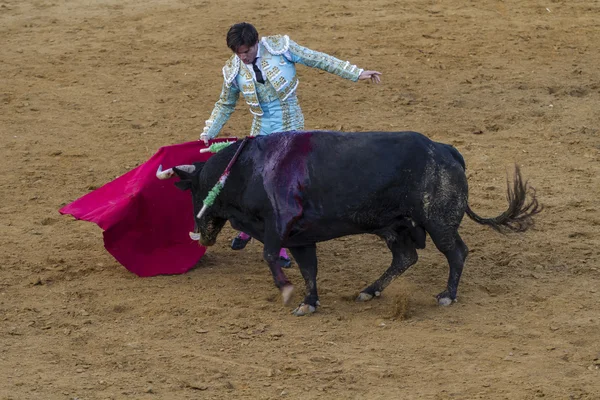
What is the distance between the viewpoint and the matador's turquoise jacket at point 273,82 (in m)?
7.56

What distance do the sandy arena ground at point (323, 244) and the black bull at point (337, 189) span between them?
0.57m

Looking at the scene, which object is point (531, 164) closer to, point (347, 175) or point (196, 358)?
point (347, 175)

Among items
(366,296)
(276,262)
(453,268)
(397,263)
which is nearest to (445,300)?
(453,268)

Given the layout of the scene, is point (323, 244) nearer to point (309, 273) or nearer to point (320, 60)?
point (309, 273)

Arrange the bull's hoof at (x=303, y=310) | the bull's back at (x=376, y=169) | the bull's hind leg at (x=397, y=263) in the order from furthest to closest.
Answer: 1. the bull's hind leg at (x=397, y=263)
2. the bull's hoof at (x=303, y=310)
3. the bull's back at (x=376, y=169)

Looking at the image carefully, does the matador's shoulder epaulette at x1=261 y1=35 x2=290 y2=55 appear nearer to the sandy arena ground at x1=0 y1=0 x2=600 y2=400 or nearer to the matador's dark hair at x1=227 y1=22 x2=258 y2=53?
the matador's dark hair at x1=227 y1=22 x2=258 y2=53

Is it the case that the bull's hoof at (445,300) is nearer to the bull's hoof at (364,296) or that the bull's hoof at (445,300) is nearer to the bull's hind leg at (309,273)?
the bull's hoof at (364,296)

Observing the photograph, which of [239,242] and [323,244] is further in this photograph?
[323,244]

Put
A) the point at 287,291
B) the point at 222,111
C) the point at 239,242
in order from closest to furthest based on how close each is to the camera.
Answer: the point at 287,291, the point at 222,111, the point at 239,242

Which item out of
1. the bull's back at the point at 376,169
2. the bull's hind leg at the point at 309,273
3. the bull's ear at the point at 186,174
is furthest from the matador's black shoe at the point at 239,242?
the bull's back at the point at 376,169

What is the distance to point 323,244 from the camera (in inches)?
338

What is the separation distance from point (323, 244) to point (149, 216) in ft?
4.85

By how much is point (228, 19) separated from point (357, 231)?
7485 mm

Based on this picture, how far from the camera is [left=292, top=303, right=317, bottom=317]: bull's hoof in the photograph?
7.18 m
